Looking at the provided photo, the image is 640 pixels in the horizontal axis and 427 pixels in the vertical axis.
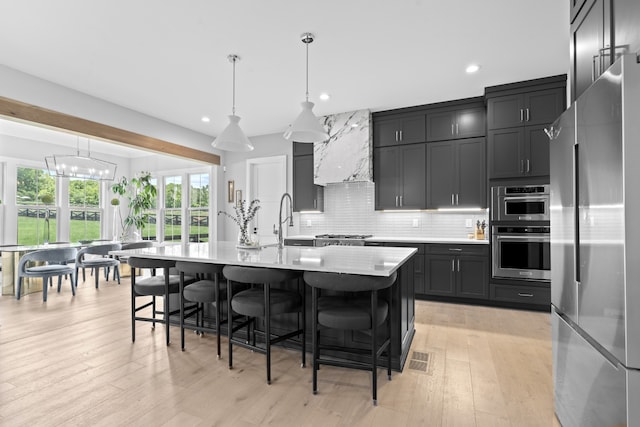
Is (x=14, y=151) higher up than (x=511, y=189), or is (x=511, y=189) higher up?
(x=14, y=151)

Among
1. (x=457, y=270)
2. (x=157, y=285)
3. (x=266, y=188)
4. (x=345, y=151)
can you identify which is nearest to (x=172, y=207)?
(x=266, y=188)

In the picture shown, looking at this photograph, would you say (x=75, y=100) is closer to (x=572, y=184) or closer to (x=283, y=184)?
(x=283, y=184)

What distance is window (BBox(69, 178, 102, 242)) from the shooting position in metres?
7.33

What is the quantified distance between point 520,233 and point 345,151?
273 cm

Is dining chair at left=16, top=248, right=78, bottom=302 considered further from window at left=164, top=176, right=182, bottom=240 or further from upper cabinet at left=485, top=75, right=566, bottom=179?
upper cabinet at left=485, top=75, right=566, bottom=179

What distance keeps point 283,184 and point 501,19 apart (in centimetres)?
428

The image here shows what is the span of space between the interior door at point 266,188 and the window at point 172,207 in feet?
6.89

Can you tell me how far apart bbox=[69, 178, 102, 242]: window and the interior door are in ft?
13.6

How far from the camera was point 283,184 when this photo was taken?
6238 mm

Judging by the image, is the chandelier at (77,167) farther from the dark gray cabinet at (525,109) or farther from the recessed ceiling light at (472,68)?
the dark gray cabinet at (525,109)

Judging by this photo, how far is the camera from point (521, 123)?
4.14m

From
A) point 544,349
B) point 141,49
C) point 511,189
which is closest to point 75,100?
point 141,49

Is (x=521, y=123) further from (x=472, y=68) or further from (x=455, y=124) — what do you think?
(x=472, y=68)

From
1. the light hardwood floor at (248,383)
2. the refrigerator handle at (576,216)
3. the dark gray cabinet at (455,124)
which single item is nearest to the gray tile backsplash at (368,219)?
the dark gray cabinet at (455,124)
